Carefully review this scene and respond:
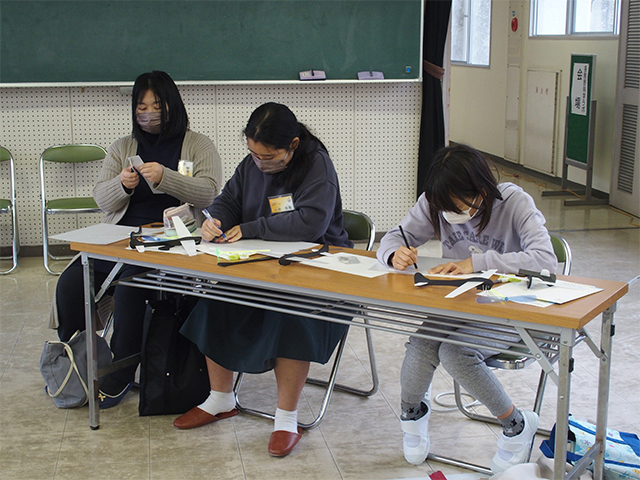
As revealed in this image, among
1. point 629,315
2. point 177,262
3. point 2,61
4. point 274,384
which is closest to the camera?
point 177,262

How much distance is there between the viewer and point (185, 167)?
314 cm

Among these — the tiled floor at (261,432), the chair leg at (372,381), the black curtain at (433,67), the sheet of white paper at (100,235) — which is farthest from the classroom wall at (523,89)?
the sheet of white paper at (100,235)

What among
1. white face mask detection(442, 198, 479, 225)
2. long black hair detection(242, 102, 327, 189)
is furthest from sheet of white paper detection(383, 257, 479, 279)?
long black hair detection(242, 102, 327, 189)

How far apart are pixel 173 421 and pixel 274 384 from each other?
1.69 ft

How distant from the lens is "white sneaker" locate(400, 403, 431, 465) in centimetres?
244

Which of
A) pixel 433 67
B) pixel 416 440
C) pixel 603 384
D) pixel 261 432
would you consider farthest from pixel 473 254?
pixel 433 67

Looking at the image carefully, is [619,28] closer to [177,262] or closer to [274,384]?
[274,384]

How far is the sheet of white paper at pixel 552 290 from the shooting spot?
1919 mm

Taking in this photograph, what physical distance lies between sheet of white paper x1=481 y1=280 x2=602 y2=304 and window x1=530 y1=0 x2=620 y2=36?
5.26m

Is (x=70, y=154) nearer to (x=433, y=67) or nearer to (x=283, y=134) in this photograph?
(x=433, y=67)

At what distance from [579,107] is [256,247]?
4.96 m

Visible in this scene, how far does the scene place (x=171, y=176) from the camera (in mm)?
3027

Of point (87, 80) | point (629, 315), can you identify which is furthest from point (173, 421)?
point (87, 80)

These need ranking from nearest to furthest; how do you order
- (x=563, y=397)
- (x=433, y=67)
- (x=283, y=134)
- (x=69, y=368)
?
(x=563, y=397) → (x=283, y=134) → (x=69, y=368) → (x=433, y=67)
